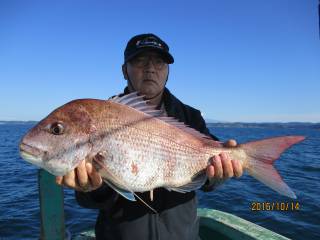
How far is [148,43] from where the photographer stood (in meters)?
3.88

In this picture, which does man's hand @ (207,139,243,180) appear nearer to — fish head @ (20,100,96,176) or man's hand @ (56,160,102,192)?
man's hand @ (56,160,102,192)

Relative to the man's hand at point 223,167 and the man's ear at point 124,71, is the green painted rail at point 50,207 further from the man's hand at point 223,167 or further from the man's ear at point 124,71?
the man's hand at point 223,167

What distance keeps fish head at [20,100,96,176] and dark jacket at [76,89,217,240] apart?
0.60m

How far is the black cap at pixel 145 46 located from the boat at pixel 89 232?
2.26m

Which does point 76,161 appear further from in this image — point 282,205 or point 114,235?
point 282,205

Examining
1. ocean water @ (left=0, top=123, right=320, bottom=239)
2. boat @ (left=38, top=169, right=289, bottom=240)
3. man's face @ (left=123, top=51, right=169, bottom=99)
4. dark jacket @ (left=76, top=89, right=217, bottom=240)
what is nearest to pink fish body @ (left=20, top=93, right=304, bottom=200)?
dark jacket @ (left=76, top=89, right=217, bottom=240)

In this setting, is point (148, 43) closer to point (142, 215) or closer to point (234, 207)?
point (142, 215)

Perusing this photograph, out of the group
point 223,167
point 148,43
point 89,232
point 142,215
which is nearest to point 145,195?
point 142,215

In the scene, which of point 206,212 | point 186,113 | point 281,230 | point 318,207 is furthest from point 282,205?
point 186,113

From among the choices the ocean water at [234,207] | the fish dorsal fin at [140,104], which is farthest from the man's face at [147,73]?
the ocean water at [234,207]

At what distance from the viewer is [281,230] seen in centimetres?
997

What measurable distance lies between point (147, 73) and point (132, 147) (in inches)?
49.5

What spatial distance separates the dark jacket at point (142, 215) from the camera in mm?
3365

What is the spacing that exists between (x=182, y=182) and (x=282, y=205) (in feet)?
35.8
